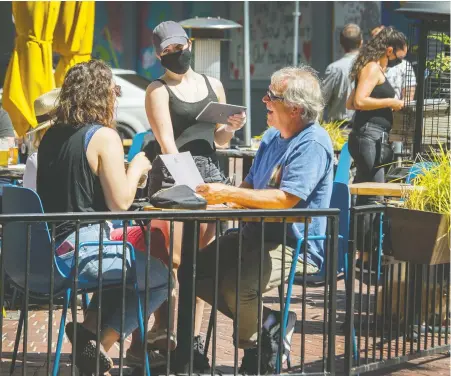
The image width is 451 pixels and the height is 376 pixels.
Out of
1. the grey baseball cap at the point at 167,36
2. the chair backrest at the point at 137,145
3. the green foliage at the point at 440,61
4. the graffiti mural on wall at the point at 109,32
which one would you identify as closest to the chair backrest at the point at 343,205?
the grey baseball cap at the point at 167,36

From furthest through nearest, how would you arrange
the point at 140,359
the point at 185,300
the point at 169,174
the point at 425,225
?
the point at 169,174 < the point at 140,359 < the point at 425,225 < the point at 185,300

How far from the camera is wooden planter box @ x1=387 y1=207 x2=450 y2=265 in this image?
5.69 m

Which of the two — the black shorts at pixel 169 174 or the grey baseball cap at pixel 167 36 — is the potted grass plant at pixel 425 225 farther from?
the grey baseball cap at pixel 167 36

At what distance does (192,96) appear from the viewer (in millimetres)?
6883

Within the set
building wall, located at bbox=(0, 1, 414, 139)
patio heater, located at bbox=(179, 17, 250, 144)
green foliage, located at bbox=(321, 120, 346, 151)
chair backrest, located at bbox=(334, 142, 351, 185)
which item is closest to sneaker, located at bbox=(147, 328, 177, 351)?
chair backrest, located at bbox=(334, 142, 351, 185)

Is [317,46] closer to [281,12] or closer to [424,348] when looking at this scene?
[281,12]

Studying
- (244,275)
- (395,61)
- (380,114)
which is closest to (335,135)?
(380,114)

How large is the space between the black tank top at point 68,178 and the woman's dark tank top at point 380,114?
402cm

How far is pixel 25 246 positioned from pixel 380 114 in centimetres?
478

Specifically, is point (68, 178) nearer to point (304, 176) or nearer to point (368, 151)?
point (304, 176)

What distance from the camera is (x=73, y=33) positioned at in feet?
34.4

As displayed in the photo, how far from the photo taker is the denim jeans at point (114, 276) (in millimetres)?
5207

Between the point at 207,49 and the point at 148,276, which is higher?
the point at 207,49

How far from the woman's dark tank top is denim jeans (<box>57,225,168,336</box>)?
4140 mm
